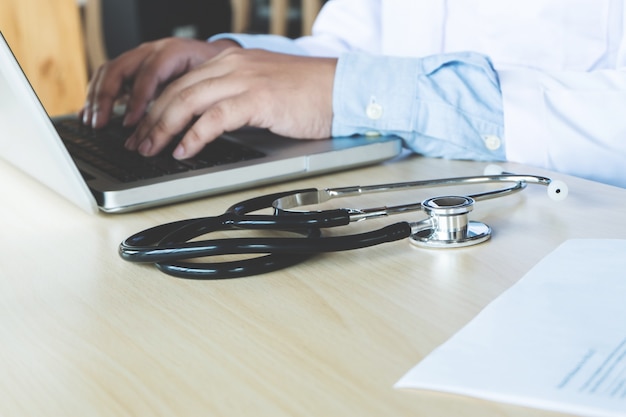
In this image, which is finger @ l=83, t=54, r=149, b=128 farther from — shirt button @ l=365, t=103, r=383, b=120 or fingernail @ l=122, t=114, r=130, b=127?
shirt button @ l=365, t=103, r=383, b=120

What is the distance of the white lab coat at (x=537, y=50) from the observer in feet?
2.85

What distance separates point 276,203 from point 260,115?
247mm

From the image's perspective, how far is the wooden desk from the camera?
1.36 feet

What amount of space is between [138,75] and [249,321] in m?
0.65

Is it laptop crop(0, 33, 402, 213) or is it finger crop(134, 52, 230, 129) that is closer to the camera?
laptop crop(0, 33, 402, 213)

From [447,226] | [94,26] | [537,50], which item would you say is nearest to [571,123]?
[537,50]

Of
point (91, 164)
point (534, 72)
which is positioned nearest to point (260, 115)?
point (91, 164)

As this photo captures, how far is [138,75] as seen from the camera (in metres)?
1.07

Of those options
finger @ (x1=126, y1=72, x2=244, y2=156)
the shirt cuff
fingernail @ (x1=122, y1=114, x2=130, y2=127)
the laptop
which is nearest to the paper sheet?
the laptop

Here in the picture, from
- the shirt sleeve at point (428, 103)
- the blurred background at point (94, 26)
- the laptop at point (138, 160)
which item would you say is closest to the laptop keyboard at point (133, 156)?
the laptop at point (138, 160)

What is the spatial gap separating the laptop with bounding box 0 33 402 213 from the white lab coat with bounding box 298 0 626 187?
0.15 meters

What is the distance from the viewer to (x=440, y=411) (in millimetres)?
392

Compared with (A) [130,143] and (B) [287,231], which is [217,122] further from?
(B) [287,231]

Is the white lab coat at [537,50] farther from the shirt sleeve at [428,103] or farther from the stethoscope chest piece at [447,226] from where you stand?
the stethoscope chest piece at [447,226]
